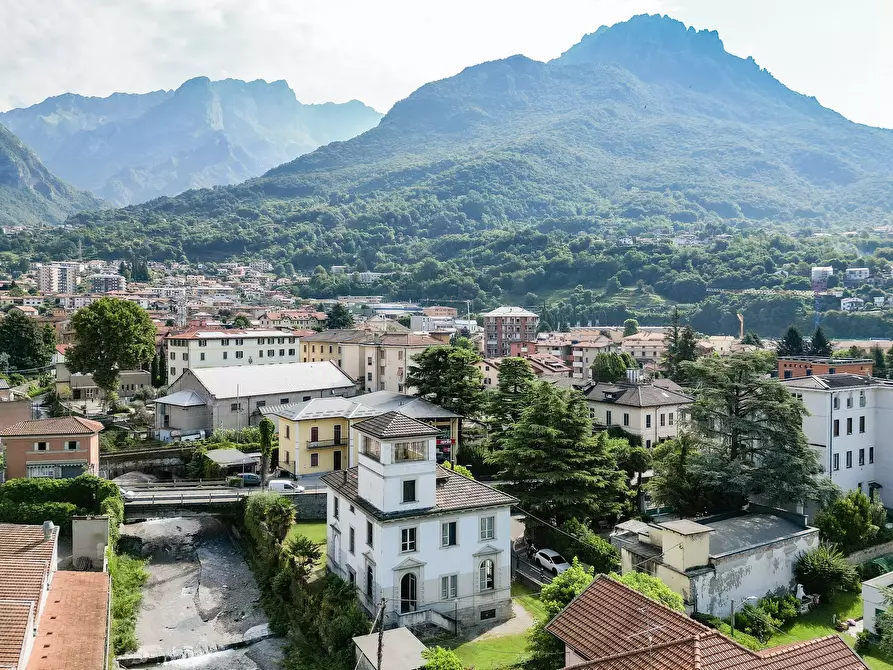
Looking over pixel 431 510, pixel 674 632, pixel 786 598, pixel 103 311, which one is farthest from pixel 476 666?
pixel 103 311

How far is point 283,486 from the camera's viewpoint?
125 ft

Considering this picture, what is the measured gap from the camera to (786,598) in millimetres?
28094

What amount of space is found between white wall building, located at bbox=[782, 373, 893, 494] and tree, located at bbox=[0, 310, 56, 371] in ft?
219

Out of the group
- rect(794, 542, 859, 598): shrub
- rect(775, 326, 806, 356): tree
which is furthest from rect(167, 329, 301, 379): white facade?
rect(775, 326, 806, 356): tree

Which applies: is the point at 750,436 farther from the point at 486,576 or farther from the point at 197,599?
the point at 197,599

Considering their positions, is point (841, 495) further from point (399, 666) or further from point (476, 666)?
point (399, 666)

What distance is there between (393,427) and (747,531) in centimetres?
1491

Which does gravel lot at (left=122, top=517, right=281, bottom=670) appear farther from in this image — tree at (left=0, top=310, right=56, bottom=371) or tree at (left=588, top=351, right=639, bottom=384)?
tree at (left=0, top=310, right=56, bottom=371)

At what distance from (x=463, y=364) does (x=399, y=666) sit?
88.6 ft

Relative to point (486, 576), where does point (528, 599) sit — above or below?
below

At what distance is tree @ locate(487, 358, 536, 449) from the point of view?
43875mm

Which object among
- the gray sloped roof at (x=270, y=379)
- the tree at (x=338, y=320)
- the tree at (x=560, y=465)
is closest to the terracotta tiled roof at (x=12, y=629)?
the tree at (x=560, y=465)

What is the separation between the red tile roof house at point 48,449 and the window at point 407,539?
20119 millimetres

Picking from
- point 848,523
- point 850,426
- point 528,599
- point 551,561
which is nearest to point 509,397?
point 551,561
